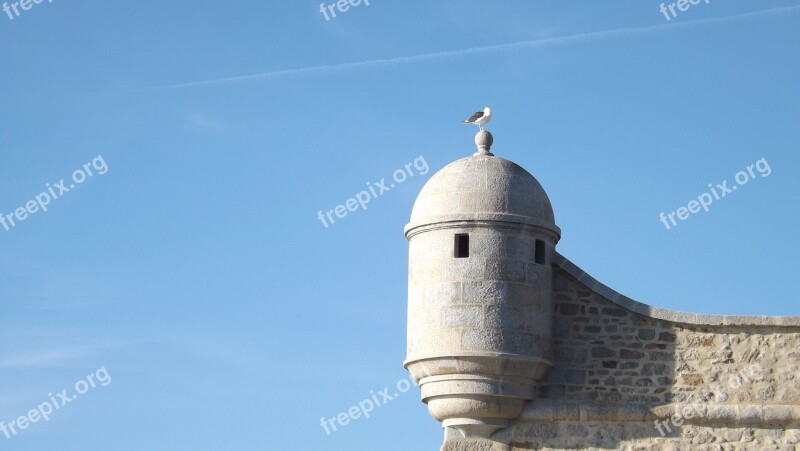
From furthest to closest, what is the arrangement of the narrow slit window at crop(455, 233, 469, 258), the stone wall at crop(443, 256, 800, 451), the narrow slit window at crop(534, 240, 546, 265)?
the narrow slit window at crop(534, 240, 546, 265), the narrow slit window at crop(455, 233, 469, 258), the stone wall at crop(443, 256, 800, 451)

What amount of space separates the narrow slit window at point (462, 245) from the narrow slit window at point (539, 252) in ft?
2.68

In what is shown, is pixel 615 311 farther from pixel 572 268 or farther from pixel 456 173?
pixel 456 173

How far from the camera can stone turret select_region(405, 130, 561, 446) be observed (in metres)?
22.5

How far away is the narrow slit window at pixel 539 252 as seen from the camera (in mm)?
23078

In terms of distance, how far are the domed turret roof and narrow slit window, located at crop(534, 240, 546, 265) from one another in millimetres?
199

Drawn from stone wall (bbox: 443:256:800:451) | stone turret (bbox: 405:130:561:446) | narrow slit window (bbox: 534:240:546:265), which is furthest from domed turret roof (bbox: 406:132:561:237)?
stone wall (bbox: 443:256:800:451)

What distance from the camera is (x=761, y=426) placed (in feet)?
73.6

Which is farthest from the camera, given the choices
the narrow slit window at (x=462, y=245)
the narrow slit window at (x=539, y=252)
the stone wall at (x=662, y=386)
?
the narrow slit window at (x=539, y=252)

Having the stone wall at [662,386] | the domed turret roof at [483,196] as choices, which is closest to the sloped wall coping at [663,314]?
the stone wall at [662,386]

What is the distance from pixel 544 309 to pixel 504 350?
0.78 m

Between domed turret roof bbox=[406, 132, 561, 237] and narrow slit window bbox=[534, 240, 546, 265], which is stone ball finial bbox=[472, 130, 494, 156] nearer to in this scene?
domed turret roof bbox=[406, 132, 561, 237]

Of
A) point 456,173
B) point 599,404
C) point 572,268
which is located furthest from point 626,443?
point 456,173

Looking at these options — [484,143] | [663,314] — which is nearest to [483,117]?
[484,143]

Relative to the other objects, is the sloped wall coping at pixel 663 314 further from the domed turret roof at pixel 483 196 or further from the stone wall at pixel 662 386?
the domed turret roof at pixel 483 196
